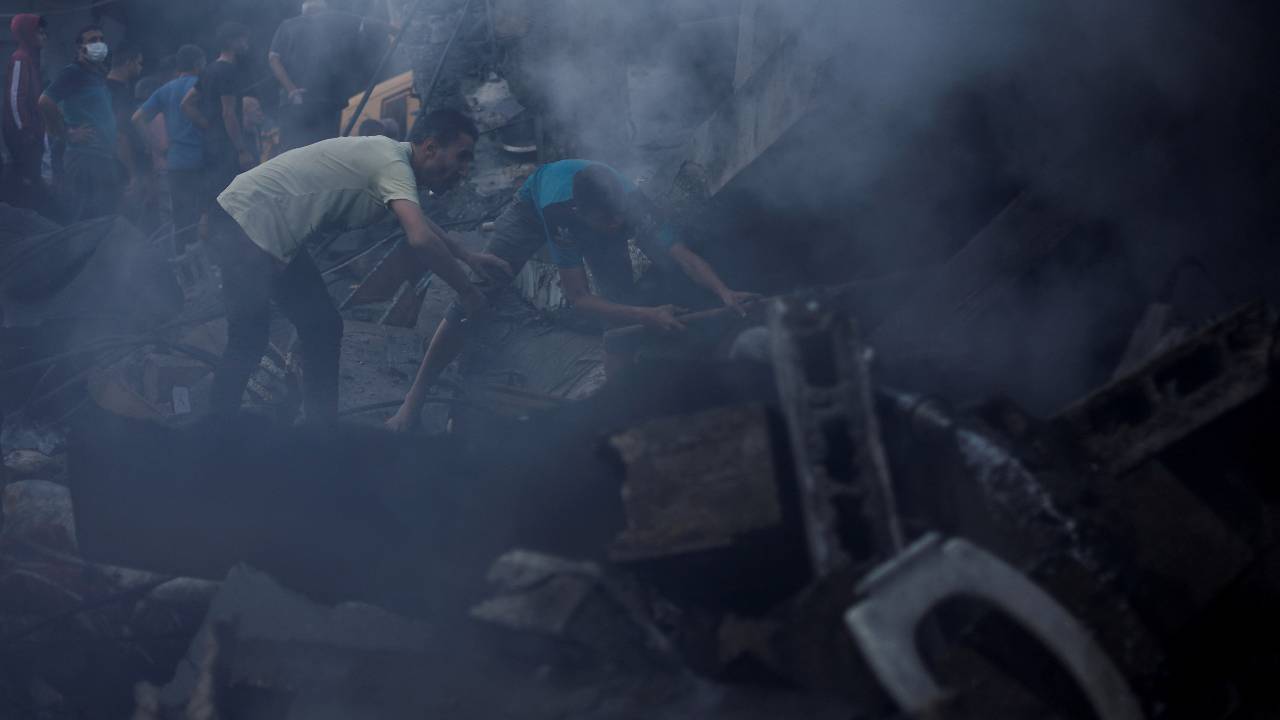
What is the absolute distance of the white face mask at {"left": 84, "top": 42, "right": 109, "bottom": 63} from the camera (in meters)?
6.93

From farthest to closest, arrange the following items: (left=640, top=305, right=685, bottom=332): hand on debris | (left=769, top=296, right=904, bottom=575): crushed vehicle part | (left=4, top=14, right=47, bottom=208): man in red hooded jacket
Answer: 1. (left=4, top=14, right=47, bottom=208): man in red hooded jacket
2. (left=640, top=305, right=685, bottom=332): hand on debris
3. (left=769, top=296, right=904, bottom=575): crushed vehicle part

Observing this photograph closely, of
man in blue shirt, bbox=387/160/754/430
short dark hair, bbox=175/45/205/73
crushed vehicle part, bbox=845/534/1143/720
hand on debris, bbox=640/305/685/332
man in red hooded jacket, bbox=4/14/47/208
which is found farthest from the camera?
short dark hair, bbox=175/45/205/73

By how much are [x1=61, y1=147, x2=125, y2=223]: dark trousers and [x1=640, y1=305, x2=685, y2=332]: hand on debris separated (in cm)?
480

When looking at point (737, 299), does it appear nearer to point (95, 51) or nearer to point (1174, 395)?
point (1174, 395)

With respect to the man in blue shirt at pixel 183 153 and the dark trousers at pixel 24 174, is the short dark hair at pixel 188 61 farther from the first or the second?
the dark trousers at pixel 24 174

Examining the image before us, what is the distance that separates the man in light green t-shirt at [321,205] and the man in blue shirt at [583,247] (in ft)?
1.32

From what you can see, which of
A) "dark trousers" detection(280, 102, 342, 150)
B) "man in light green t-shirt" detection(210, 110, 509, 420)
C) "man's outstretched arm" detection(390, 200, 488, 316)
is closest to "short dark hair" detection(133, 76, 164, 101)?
"dark trousers" detection(280, 102, 342, 150)

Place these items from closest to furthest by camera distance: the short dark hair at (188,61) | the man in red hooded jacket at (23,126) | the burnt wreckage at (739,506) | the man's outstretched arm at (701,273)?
Result: the burnt wreckage at (739,506) → the man's outstretched arm at (701,273) → the man in red hooded jacket at (23,126) → the short dark hair at (188,61)

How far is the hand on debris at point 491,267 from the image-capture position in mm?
4973

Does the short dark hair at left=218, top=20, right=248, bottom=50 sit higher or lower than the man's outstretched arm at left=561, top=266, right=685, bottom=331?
higher

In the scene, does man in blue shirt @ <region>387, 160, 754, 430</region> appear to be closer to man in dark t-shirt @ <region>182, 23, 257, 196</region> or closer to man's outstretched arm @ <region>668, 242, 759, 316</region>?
man's outstretched arm @ <region>668, 242, 759, 316</region>

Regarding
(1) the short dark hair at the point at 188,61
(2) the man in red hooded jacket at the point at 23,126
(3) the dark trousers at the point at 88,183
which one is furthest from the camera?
(1) the short dark hair at the point at 188,61

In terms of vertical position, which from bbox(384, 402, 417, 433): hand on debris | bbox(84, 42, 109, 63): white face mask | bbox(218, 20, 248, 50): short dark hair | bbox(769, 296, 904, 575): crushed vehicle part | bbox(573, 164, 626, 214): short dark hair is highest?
bbox(218, 20, 248, 50): short dark hair

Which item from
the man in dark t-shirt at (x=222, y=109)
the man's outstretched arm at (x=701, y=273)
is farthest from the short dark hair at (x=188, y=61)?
the man's outstretched arm at (x=701, y=273)
